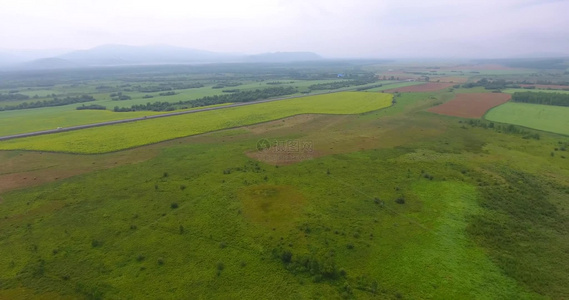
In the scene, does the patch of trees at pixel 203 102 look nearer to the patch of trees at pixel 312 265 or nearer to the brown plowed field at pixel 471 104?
the brown plowed field at pixel 471 104

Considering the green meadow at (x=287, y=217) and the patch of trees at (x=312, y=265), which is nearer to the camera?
the green meadow at (x=287, y=217)

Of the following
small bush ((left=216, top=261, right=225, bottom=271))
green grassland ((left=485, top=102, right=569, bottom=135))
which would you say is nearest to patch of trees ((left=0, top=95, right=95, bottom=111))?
small bush ((left=216, top=261, right=225, bottom=271))

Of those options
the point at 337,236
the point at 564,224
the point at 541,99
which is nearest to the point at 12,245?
the point at 337,236

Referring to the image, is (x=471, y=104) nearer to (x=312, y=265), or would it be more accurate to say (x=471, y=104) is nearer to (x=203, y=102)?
(x=203, y=102)

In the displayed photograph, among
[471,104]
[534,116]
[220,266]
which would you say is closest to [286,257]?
[220,266]

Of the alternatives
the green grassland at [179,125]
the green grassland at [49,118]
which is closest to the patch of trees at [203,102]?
Result: the green grassland at [49,118]
